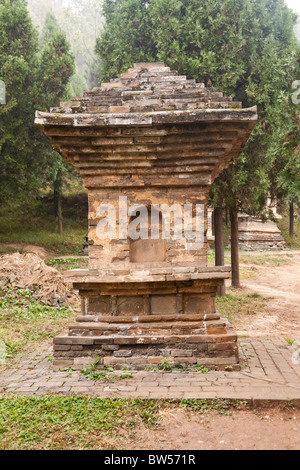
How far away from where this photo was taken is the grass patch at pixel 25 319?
7035 millimetres

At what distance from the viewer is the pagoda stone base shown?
4949 mm

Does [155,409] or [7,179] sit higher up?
[7,179]

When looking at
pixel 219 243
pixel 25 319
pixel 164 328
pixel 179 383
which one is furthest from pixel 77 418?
pixel 219 243

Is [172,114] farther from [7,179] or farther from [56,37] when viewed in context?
[56,37]

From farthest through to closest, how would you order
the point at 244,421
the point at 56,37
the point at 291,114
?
the point at 56,37 → the point at 291,114 → the point at 244,421

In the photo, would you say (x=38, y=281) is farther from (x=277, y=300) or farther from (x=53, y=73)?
(x=53, y=73)

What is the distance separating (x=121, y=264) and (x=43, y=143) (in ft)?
37.3

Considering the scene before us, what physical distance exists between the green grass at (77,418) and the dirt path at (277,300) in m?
3.73

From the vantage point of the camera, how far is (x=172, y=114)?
15.5ft

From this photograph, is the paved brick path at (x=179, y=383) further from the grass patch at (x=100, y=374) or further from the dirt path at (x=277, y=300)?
the dirt path at (x=277, y=300)

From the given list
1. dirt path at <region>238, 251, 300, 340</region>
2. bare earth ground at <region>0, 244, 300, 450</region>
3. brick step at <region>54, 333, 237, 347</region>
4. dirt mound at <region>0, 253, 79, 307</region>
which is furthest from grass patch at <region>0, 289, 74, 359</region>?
dirt path at <region>238, 251, 300, 340</region>

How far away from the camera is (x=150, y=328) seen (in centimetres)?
505

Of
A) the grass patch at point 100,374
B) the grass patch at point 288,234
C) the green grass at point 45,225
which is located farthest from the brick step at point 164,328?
the grass patch at point 288,234

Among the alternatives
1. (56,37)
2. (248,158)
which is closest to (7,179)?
(56,37)
